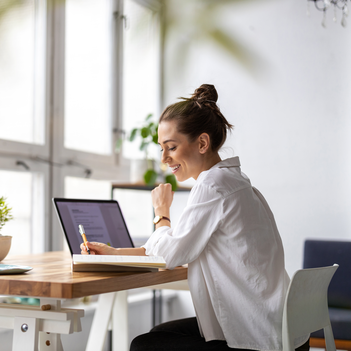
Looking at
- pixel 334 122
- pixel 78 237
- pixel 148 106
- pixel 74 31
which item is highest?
pixel 74 31

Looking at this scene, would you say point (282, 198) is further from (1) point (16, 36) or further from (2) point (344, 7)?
(1) point (16, 36)

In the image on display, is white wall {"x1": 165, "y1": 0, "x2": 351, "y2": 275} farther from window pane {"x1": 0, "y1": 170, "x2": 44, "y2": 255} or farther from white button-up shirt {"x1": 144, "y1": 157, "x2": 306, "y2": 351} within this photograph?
white button-up shirt {"x1": 144, "y1": 157, "x2": 306, "y2": 351}

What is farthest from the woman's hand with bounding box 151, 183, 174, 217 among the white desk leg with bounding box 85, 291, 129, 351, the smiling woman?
the white desk leg with bounding box 85, 291, 129, 351

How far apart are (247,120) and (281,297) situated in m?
2.20

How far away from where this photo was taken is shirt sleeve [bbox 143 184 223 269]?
1.20 meters

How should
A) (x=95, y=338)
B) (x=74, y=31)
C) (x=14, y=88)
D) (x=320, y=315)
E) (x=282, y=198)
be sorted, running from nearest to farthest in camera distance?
(x=320, y=315)
(x=95, y=338)
(x=14, y=88)
(x=74, y=31)
(x=282, y=198)

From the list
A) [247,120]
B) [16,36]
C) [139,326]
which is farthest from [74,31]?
→ [139,326]

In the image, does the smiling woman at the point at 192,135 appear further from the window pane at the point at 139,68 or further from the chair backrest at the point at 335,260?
the window pane at the point at 139,68

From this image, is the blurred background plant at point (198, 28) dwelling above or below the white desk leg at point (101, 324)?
above

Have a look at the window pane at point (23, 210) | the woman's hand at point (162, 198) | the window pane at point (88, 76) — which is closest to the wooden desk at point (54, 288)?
the woman's hand at point (162, 198)

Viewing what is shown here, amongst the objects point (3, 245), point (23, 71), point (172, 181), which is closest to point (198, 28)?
point (172, 181)

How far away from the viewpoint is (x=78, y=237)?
61.3 inches

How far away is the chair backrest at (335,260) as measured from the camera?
2561 millimetres

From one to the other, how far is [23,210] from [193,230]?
1.58 metres
